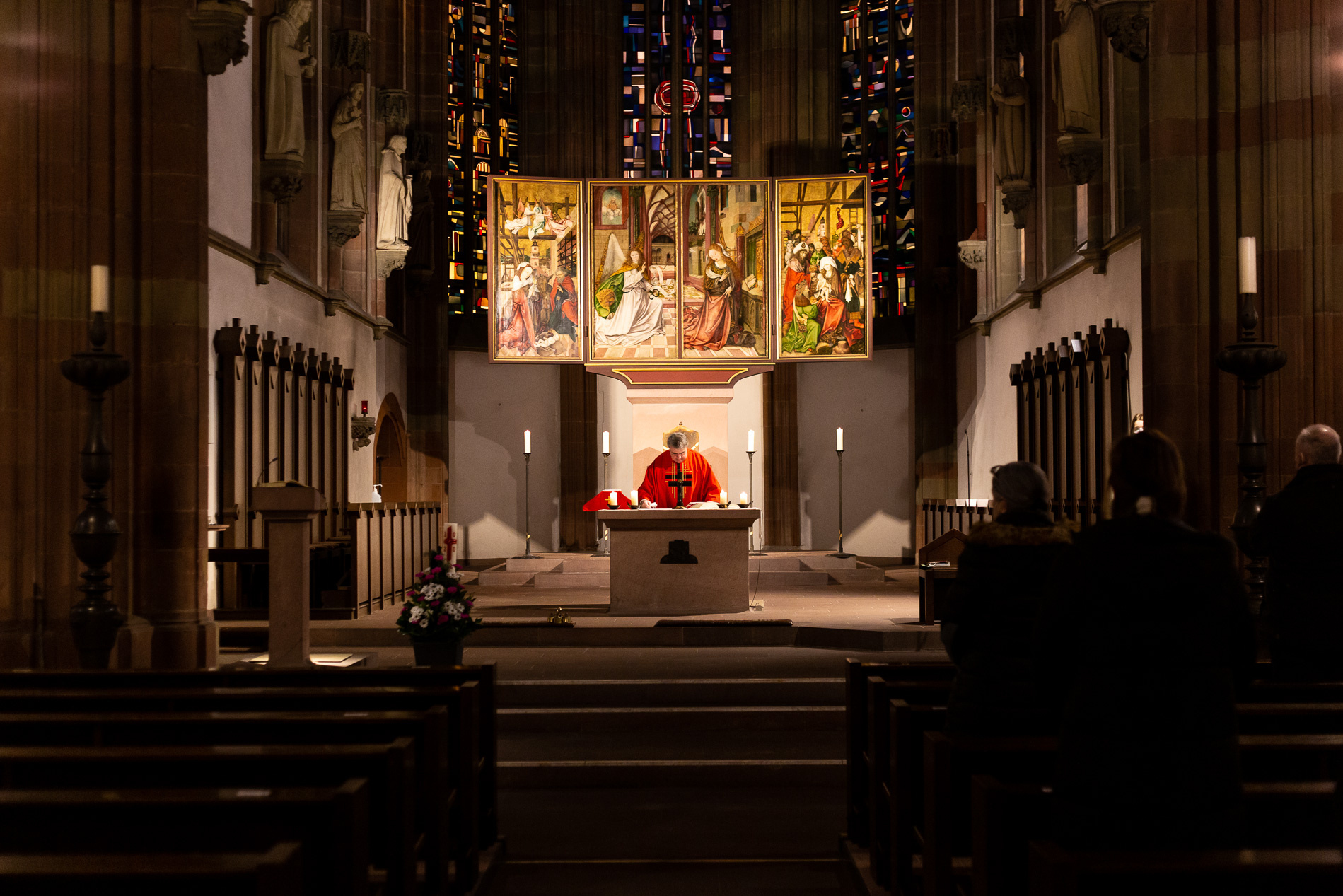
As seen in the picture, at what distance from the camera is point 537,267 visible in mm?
15469

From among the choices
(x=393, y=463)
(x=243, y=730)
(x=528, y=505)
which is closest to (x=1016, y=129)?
(x=528, y=505)

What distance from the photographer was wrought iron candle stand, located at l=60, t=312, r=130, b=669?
23.8ft

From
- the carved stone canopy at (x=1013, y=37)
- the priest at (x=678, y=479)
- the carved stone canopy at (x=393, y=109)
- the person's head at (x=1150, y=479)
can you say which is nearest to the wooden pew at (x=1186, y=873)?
the person's head at (x=1150, y=479)

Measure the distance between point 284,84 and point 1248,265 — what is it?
10.2m

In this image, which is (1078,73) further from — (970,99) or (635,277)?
(970,99)

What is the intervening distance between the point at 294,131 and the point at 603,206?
3888mm

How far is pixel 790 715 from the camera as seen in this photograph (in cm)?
808

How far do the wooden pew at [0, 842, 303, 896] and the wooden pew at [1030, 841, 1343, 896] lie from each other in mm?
1443

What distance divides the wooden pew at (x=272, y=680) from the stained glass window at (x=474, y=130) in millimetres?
17365

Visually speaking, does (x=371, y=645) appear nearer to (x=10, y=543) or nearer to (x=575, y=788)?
(x=10, y=543)

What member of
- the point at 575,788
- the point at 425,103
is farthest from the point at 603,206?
the point at 575,788

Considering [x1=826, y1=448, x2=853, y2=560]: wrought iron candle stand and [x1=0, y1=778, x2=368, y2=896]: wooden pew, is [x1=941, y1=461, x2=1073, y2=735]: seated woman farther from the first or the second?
[x1=826, y1=448, x2=853, y2=560]: wrought iron candle stand

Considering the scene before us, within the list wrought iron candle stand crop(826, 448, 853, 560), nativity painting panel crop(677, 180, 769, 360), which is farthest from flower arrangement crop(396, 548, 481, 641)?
wrought iron candle stand crop(826, 448, 853, 560)

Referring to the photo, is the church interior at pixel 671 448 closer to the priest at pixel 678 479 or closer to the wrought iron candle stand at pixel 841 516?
the priest at pixel 678 479
